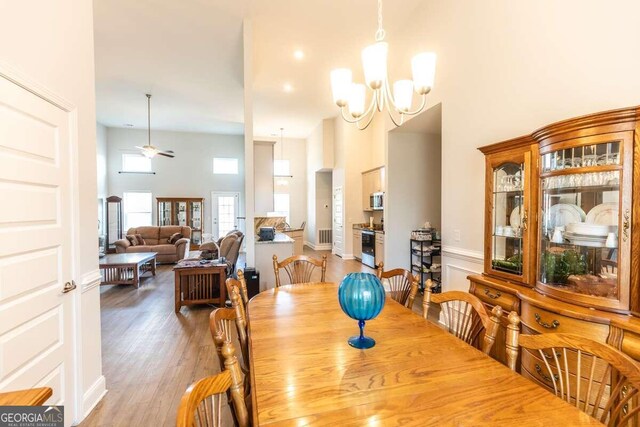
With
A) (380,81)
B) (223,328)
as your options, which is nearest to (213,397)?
(223,328)

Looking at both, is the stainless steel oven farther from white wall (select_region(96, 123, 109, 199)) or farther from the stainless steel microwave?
white wall (select_region(96, 123, 109, 199))

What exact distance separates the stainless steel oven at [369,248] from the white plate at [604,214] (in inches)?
192

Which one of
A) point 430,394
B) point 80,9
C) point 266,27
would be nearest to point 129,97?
point 266,27

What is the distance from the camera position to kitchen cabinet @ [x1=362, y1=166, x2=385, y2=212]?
7.00 metres

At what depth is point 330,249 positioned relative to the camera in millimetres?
9750

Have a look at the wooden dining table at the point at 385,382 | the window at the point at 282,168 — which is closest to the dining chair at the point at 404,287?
the wooden dining table at the point at 385,382

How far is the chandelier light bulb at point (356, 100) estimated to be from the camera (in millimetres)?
2416

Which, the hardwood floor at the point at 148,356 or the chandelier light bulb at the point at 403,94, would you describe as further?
the chandelier light bulb at the point at 403,94

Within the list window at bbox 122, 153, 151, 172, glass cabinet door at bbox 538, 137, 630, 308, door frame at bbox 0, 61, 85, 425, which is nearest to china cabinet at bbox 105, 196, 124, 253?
window at bbox 122, 153, 151, 172

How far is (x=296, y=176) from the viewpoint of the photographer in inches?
416

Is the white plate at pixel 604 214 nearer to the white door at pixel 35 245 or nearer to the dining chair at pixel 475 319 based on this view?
the dining chair at pixel 475 319

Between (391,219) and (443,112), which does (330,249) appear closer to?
(391,219)

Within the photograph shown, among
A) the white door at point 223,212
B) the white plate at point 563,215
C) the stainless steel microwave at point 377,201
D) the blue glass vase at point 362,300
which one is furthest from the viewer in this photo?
the white door at point 223,212

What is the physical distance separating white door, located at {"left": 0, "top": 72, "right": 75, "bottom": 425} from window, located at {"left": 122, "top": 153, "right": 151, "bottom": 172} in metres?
8.66
